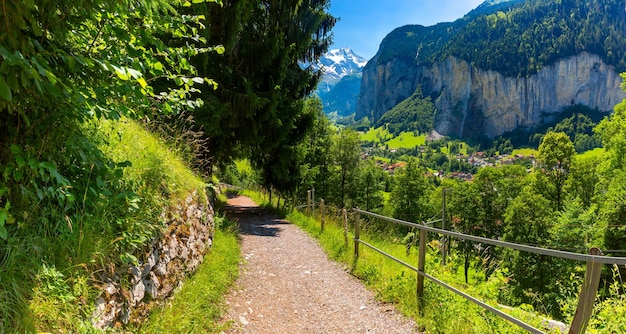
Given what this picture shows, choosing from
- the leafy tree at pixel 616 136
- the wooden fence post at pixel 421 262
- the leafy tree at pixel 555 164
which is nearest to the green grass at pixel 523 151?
the leafy tree at pixel 555 164

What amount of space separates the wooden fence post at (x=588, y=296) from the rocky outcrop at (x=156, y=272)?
385cm

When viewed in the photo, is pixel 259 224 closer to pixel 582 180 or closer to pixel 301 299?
pixel 301 299

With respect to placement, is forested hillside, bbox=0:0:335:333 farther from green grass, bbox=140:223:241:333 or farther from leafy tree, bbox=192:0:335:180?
leafy tree, bbox=192:0:335:180

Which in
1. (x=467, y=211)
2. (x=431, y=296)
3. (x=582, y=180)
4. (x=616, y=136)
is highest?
(x=616, y=136)

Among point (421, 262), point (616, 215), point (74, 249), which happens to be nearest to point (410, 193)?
point (616, 215)

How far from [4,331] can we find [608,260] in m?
4.02

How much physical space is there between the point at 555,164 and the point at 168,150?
3615cm

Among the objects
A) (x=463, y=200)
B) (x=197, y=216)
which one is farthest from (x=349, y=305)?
(x=463, y=200)

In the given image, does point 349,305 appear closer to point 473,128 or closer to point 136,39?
point 136,39

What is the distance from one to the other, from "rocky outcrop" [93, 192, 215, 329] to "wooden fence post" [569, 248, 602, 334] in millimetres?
3852

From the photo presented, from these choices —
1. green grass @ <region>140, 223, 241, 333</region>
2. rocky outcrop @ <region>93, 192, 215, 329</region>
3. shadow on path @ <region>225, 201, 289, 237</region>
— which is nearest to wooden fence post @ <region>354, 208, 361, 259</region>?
green grass @ <region>140, 223, 241, 333</region>

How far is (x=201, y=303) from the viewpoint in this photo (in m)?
4.56

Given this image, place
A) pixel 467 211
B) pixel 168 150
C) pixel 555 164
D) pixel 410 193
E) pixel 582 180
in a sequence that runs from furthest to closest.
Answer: pixel 410 193
pixel 467 211
pixel 582 180
pixel 555 164
pixel 168 150

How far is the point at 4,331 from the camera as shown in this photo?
1910 millimetres
